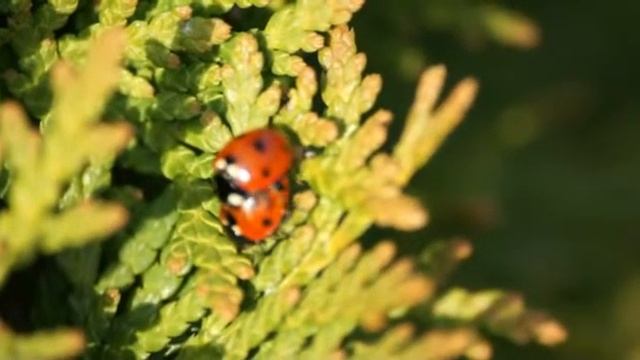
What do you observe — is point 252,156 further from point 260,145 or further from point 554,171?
point 554,171

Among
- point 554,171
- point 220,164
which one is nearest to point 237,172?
point 220,164

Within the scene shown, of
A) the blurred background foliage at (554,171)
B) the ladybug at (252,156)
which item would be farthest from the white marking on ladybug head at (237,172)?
the blurred background foliage at (554,171)

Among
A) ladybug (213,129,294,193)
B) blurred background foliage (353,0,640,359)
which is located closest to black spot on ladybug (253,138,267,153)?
ladybug (213,129,294,193)

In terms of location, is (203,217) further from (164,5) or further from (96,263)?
(164,5)

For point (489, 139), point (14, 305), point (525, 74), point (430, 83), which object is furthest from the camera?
point (525, 74)

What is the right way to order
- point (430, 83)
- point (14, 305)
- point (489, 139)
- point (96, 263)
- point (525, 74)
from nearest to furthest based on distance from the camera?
point (430, 83) < point (96, 263) < point (14, 305) < point (489, 139) < point (525, 74)

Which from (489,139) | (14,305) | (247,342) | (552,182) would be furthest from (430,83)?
(552,182)
